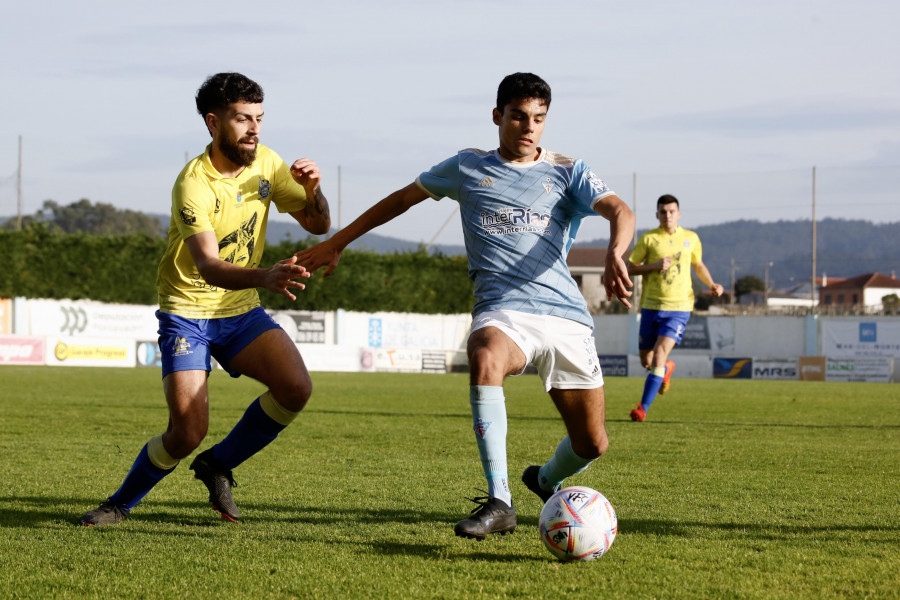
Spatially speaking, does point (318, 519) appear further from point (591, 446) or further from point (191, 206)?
point (191, 206)

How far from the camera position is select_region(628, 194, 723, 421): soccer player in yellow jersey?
1234 cm

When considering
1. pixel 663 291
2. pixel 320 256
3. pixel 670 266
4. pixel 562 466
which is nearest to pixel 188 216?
pixel 320 256

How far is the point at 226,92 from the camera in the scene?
5305 millimetres

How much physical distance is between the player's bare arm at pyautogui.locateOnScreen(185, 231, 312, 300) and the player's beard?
0.47m

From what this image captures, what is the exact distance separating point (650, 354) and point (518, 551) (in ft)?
26.9

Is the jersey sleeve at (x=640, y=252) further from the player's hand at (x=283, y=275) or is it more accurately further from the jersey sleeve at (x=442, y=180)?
the player's hand at (x=283, y=275)

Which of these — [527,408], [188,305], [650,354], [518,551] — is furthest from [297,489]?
[527,408]

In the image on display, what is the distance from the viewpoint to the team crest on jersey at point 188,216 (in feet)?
16.9

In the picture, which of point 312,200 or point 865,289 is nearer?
point 312,200

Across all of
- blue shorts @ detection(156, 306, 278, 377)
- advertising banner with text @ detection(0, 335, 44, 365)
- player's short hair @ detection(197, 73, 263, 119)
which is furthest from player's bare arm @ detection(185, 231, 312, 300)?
advertising banner with text @ detection(0, 335, 44, 365)

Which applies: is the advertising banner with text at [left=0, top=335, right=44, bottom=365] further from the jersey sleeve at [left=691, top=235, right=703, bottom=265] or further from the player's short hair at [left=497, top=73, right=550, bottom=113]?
the player's short hair at [left=497, top=73, right=550, bottom=113]

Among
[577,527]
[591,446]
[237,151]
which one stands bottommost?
[577,527]

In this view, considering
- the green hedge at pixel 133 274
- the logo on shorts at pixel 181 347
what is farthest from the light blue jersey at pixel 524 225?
the green hedge at pixel 133 274

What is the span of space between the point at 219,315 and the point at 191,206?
2.10 ft
